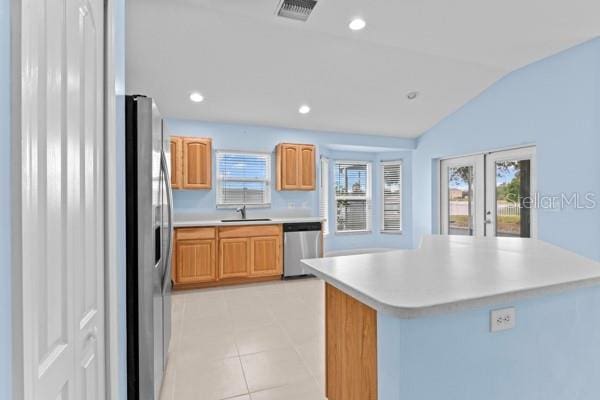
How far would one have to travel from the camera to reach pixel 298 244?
4.98 meters

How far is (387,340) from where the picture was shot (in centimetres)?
118

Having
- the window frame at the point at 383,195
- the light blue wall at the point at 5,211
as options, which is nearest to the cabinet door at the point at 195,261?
the light blue wall at the point at 5,211

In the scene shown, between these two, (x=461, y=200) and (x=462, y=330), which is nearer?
(x=462, y=330)

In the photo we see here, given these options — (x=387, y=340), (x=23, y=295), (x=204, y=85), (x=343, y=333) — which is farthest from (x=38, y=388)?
(x=204, y=85)

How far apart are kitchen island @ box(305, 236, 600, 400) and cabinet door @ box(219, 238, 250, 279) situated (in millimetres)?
3060

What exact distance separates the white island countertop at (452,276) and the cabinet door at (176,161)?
3.46 m

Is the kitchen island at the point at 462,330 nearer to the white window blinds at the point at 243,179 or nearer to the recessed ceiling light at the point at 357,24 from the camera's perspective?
the recessed ceiling light at the point at 357,24

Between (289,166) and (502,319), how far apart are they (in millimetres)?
4292

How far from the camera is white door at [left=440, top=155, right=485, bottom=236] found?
215 inches

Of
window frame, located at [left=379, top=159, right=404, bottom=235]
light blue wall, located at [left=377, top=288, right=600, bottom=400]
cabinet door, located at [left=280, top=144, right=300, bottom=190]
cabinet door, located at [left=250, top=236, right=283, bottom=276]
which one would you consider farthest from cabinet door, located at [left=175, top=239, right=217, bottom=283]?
window frame, located at [left=379, top=159, right=404, bottom=235]

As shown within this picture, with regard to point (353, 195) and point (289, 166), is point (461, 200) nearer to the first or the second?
point (353, 195)

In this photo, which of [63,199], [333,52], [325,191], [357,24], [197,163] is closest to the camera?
[63,199]

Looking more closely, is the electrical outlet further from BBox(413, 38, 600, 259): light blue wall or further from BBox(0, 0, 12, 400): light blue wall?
BBox(413, 38, 600, 259): light blue wall

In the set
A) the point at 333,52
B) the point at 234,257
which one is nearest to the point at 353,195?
the point at 234,257
